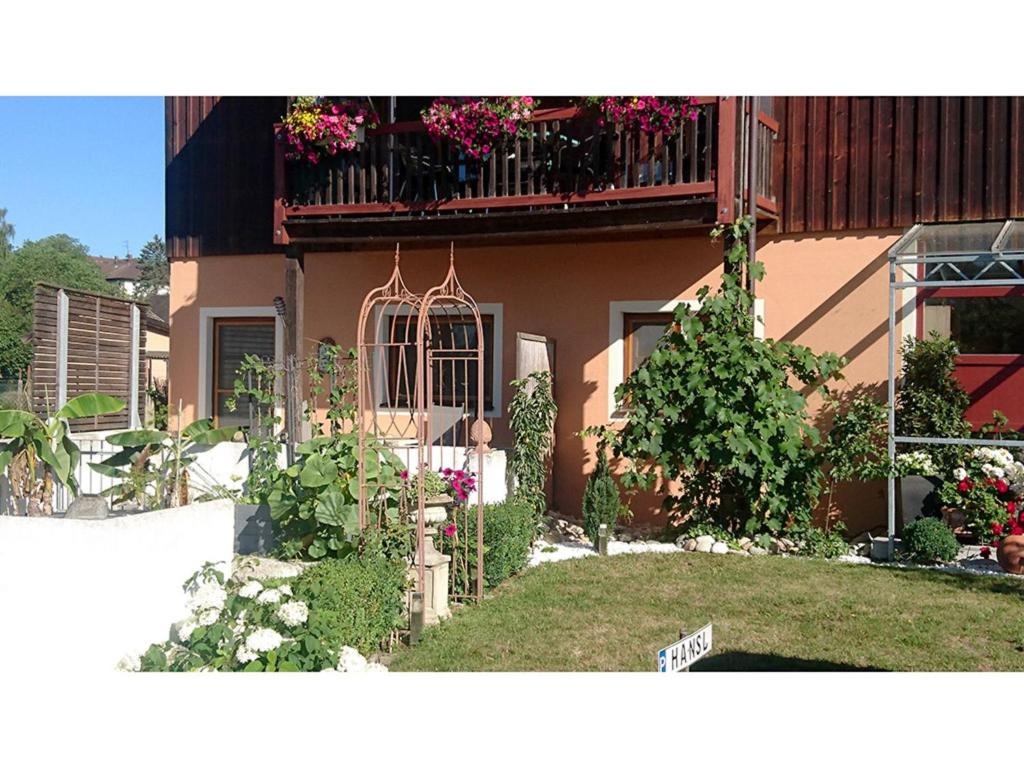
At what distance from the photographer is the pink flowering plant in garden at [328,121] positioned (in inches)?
399

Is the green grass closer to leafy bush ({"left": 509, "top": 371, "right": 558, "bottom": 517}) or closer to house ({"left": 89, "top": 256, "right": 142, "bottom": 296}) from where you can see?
leafy bush ({"left": 509, "top": 371, "right": 558, "bottom": 517})

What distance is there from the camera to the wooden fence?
10.4 metres

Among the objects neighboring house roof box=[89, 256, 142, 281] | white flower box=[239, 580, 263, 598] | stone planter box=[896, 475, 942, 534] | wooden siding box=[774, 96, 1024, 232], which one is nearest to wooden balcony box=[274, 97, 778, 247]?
wooden siding box=[774, 96, 1024, 232]

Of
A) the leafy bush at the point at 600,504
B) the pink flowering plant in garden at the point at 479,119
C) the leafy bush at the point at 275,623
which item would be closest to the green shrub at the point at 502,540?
the leafy bush at the point at 600,504

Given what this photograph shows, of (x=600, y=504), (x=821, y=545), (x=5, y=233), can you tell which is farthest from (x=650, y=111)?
(x=5, y=233)

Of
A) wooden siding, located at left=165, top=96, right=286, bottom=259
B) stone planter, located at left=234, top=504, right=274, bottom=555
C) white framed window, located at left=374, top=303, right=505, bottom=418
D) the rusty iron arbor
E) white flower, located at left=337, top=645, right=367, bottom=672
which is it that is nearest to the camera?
white flower, located at left=337, top=645, right=367, bottom=672

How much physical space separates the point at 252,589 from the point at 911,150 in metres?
8.16

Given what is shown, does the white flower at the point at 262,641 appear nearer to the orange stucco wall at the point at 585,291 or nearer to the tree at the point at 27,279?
the orange stucco wall at the point at 585,291

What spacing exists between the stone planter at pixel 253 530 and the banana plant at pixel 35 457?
1442 mm

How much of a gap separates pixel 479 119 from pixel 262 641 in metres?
6.33

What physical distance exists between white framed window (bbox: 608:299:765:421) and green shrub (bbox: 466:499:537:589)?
2682mm

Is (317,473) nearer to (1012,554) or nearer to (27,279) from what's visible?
(1012,554)

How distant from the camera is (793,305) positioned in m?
10.2

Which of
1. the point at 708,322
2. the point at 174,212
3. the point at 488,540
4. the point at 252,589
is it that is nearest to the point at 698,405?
the point at 708,322
